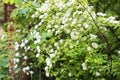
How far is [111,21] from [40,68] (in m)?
1.65

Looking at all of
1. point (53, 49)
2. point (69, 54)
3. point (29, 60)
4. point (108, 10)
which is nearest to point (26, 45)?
point (29, 60)

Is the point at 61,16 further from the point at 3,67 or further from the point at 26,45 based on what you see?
the point at 3,67

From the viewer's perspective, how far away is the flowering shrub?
4.21m

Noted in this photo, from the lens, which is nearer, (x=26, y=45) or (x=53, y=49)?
(x=53, y=49)

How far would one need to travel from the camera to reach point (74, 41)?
4.33 meters

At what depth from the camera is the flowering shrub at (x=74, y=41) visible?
4207 millimetres

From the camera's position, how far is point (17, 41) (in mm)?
5461

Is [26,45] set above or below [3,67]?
above

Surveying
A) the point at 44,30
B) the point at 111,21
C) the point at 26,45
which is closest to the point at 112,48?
the point at 111,21

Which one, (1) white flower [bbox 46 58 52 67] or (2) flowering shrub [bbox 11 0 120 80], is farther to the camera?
(1) white flower [bbox 46 58 52 67]

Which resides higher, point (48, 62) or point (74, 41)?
point (74, 41)

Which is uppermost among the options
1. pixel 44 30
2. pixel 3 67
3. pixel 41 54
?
pixel 44 30

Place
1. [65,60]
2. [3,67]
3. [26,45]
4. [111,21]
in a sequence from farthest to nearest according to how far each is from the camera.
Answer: [3,67] < [26,45] < [65,60] < [111,21]

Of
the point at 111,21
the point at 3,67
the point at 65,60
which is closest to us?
the point at 111,21
